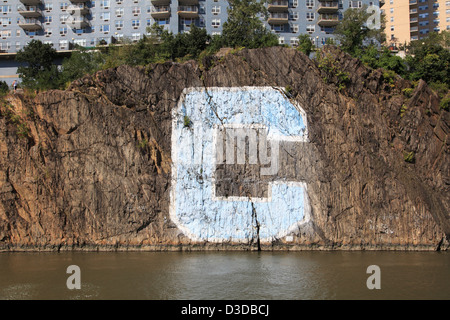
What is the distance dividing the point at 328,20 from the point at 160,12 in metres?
22.6

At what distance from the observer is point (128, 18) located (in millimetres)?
54750

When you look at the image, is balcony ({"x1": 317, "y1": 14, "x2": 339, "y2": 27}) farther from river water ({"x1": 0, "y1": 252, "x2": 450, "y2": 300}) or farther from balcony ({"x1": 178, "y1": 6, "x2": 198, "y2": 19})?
river water ({"x1": 0, "y1": 252, "x2": 450, "y2": 300})

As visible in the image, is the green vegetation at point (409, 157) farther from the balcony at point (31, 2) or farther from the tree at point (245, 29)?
the balcony at point (31, 2)

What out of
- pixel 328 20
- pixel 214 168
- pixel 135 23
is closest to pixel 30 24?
pixel 135 23

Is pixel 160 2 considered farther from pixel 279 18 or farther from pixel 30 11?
pixel 30 11

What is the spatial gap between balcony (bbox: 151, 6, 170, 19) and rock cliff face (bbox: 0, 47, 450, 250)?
26.9 meters

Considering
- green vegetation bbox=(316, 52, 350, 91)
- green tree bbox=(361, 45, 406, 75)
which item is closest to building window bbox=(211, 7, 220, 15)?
green tree bbox=(361, 45, 406, 75)

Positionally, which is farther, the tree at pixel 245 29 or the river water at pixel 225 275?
the tree at pixel 245 29

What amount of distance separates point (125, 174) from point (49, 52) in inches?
1096

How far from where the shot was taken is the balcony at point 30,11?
181 feet

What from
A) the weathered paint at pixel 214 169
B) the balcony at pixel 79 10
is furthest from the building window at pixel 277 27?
the weathered paint at pixel 214 169

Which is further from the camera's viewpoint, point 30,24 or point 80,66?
point 30,24
